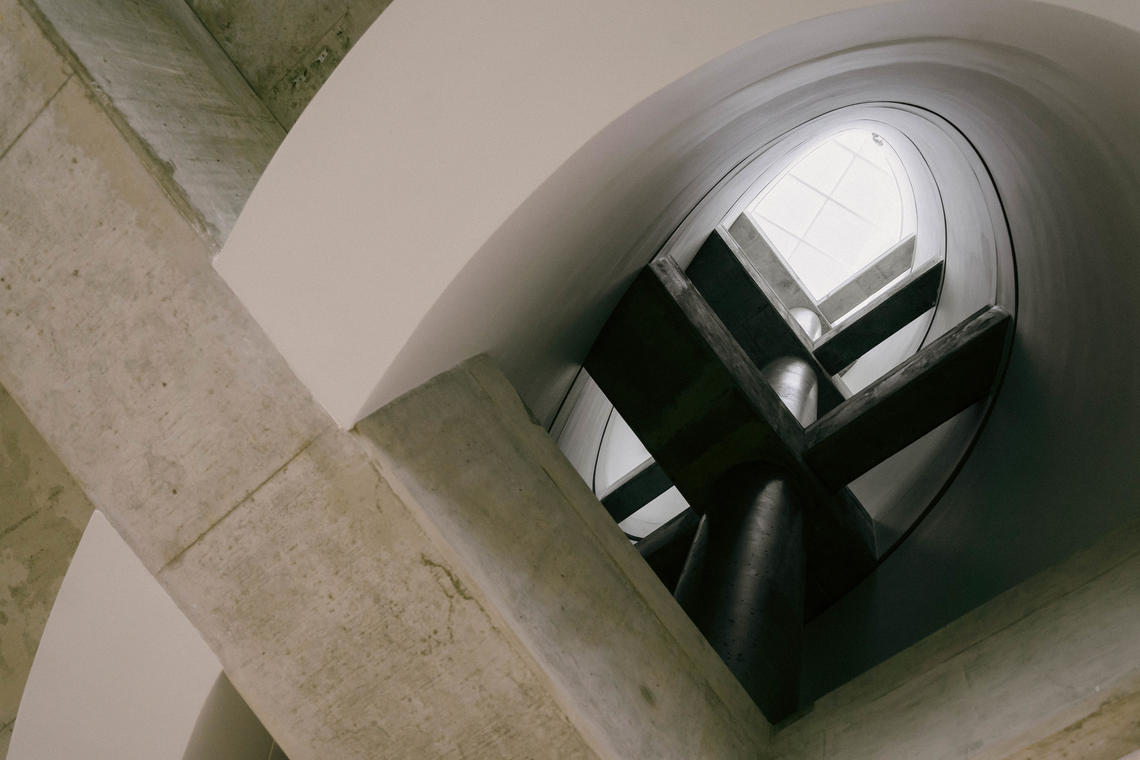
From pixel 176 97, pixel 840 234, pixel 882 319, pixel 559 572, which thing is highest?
pixel 176 97

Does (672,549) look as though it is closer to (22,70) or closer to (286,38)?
(286,38)

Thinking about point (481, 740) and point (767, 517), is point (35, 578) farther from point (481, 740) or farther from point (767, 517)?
point (767, 517)

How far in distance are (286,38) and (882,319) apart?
10703mm

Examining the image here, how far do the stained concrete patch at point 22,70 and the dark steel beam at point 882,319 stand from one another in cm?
1117

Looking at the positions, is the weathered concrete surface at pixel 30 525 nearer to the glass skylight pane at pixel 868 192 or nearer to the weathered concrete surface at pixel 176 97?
the weathered concrete surface at pixel 176 97

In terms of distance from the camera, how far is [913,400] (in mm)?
6938

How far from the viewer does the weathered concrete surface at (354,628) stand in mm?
2594

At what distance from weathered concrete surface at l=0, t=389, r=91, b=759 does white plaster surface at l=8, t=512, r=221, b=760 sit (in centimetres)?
78

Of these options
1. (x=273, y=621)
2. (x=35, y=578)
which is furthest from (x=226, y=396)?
(x=35, y=578)

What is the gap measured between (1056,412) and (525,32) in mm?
5460

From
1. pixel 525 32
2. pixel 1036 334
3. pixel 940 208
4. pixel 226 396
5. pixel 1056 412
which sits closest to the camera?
pixel 525 32

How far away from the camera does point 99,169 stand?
2.78m

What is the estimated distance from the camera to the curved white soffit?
2281 mm

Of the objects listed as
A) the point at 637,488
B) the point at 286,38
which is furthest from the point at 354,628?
the point at 637,488
